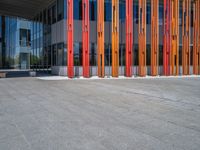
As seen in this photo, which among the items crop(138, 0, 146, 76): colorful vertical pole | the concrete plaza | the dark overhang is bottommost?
the concrete plaza

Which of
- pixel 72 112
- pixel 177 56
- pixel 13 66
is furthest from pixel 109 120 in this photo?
pixel 13 66

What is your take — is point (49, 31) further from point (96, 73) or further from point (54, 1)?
point (96, 73)

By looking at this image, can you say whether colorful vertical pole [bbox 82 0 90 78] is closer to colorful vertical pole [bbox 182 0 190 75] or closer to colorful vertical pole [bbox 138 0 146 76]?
colorful vertical pole [bbox 138 0 146 76]

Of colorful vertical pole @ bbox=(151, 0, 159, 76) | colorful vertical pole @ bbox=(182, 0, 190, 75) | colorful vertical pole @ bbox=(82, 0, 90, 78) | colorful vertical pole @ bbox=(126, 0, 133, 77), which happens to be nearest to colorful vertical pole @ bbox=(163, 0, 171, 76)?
colorful vertical pole @ bbox=(151, 0, 159, 76)

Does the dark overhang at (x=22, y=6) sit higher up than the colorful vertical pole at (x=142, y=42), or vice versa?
the dark overhang at (x=22, y=6)

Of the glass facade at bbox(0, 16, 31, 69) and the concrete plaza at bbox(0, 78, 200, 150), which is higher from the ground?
the glass facade at bbox(0, 16, 31, 69)

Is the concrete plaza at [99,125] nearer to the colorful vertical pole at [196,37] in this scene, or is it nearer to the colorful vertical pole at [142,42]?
the colorful vertical pole at [142,42]

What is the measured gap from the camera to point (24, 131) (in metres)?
5.67

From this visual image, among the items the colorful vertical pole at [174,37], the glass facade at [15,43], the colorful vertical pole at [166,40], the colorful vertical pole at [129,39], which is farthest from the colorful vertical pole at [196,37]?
the glass facade at [15,43]

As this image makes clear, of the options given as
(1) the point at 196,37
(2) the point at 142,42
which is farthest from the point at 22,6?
(1) the point at 196,37

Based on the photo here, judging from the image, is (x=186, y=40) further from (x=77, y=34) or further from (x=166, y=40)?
(x=77, y=34)

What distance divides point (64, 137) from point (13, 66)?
143 ft

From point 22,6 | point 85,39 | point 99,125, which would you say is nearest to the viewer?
point 99,125

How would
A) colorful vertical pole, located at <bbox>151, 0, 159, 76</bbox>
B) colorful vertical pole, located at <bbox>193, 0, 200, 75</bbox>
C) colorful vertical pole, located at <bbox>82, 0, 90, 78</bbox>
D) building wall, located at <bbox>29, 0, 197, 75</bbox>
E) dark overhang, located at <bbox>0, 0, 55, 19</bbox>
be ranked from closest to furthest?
colorful vertical pole, located at <bbox>82, 0, 90, 78</bbox> → building wall, located at <bbox>29, 0, 197, 75</bbox> → colorful vertical pole, located at <bbox>151, 0, 159, 76</bbox> → dark overhang, located at <bbox>0, 0, 55, 19</bbox> → colorful vertical pole, located at <bbox>193, 0, 200, 75</bbox>
